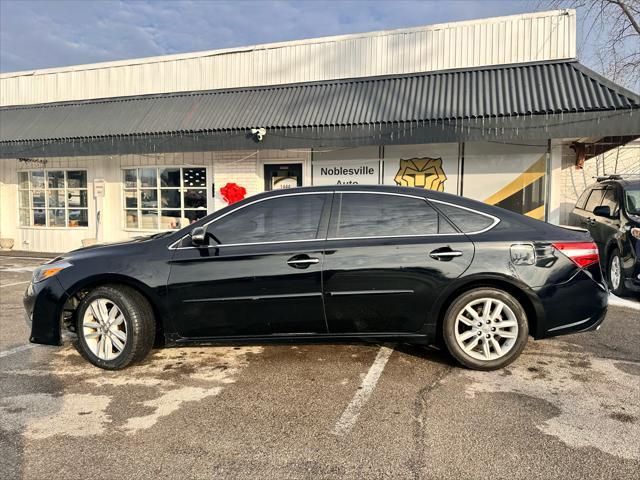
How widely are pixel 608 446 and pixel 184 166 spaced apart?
438 inches

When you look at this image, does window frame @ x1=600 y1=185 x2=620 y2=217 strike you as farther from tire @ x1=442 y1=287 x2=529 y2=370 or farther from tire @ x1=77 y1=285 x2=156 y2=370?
tire @ x1=77 y1=285 x2=156 y2=370

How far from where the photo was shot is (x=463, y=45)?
989cm

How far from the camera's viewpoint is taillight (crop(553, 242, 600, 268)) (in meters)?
3.83

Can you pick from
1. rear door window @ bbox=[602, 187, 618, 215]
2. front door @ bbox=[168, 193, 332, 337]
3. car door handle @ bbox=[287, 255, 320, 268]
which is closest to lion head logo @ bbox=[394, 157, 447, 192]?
rear door window @ bbox=[602, 187, 618, 215]

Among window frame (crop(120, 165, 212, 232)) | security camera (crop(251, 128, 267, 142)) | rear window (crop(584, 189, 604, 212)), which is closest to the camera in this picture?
rear window (crop(584, 189, 604, 212))

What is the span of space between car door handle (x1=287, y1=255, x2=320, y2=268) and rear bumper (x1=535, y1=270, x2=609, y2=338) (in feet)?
6.08

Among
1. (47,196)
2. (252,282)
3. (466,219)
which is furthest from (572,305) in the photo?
(47,196)

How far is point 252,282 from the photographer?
3852 millimetres

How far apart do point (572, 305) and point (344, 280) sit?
188cm

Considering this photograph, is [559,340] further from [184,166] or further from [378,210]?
[184,166]

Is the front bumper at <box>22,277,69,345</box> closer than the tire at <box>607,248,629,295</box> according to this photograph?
Yes

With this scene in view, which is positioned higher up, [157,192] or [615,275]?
[157,192]

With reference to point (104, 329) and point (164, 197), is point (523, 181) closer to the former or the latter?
point (104, 329)

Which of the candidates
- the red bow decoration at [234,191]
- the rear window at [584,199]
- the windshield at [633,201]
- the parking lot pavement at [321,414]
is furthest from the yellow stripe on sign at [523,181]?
the red bow decoration at [234,191]
